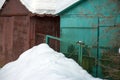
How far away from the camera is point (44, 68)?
6895mm

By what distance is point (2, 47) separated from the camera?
611 inches

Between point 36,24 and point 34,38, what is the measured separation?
0.52 metres

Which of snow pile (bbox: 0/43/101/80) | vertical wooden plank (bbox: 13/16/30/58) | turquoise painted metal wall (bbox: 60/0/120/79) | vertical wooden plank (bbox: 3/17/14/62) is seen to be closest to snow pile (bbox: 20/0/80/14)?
turquoise painted metal wall (bbox: 60/0/120/79)

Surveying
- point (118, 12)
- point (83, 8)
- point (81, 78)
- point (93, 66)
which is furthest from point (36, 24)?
point (81, 78)

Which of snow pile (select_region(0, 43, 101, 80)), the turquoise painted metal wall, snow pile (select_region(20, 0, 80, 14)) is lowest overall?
snow pile (select_region(0, 43, 101, 80))

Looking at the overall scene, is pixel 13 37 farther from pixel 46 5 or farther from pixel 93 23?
pixel 93 23

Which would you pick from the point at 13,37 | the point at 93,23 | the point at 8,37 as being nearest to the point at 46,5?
the point at 13,37

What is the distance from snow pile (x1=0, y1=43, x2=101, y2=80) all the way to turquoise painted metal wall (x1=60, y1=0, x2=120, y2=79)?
1650 mm

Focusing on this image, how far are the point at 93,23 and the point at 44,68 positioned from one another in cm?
429

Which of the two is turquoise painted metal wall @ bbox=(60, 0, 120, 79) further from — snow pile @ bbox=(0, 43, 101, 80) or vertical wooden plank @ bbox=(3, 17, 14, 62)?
vertical wooden plank @ bbox=(3, 17, 14, 62)

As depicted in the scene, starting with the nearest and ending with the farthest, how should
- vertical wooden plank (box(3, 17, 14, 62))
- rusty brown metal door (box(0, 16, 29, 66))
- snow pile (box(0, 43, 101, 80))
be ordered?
snow pile (box(0, 43, 101, 80))
rusty brown metal door (box(0, 16, 29, 66))
vertical wooden plank (box(3, 17, 14, 62))

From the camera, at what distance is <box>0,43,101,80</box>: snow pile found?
6352mm

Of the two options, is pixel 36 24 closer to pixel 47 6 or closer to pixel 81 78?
pixel 47 6

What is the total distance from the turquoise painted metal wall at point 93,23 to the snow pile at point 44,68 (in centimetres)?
165
